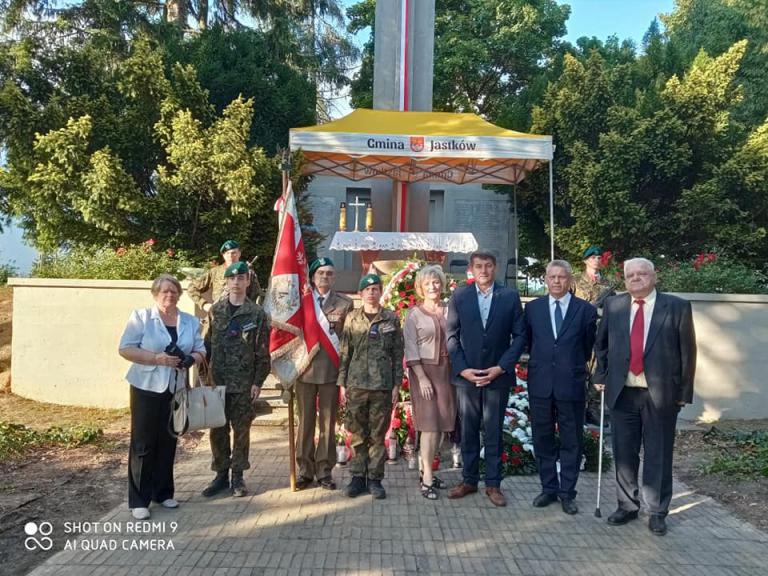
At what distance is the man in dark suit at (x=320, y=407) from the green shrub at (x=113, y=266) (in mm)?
4000

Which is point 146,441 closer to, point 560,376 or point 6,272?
point 560,376

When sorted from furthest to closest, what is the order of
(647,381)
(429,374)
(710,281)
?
1. (710,281)
2. (429,374)
3. (647,381)

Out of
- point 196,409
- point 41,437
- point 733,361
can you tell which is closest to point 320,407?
point 196,409

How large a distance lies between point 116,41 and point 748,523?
52.3 ft

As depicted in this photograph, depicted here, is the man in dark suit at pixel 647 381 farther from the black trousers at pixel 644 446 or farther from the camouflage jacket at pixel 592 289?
the camouflage jacket at pixel 592 289

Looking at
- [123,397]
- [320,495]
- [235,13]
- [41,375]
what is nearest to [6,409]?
[41,375]

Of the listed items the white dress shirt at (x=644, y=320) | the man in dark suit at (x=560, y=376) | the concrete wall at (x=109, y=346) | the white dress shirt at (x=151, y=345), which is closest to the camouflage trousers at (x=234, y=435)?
the white dress shirt at (x=151, y=345)

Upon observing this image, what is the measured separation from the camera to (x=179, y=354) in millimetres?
4266

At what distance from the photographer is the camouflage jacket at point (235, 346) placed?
15.1 ft

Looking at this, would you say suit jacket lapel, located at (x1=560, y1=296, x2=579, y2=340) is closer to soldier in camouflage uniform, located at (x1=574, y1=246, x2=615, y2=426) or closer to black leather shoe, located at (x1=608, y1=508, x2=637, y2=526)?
black leather shoe, located at (x1=608, y1=508, x2=637, y2=526)

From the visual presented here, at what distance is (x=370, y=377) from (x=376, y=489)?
91cm

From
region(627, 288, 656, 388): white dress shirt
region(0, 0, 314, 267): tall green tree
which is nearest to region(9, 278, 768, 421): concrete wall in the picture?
region(0, 0, 314, 267): tall green tree

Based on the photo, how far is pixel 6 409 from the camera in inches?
294

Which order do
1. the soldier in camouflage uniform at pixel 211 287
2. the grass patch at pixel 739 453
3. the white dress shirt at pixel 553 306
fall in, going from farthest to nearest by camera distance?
the soldier in camouflage uniform at pixel 211 287 → the grass patch at pixel 739 453 → the white dress shirt at pixel 553 306
